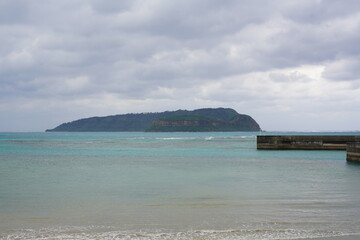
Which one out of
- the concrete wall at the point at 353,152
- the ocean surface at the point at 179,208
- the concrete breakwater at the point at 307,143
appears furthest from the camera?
the concrete breakwater at the point at 307,143

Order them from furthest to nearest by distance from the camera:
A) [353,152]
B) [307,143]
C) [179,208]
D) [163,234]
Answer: [307,143] < [353,152] < [179,208] < [163,234]

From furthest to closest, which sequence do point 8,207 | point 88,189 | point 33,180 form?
point 33,180 → point 88,189 → point 8,207

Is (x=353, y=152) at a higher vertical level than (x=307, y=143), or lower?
lower

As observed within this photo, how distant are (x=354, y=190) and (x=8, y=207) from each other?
45.6ft

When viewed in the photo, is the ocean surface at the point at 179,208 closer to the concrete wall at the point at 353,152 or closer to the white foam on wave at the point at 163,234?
the white foam on wave at the point at 163,234

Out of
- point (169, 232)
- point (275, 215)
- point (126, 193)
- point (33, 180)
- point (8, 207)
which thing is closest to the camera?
point (169, 232)

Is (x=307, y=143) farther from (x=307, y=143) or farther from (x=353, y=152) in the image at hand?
(x=353, y=152)

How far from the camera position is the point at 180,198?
575 inches

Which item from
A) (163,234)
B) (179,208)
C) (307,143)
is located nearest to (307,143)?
(307,143)

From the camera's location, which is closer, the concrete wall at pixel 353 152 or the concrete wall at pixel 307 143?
the concrete wall at pixel 353 152

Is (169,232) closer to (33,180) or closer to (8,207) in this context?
(8,207)

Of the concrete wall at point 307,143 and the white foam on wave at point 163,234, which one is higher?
the concrete wall at point 307,143

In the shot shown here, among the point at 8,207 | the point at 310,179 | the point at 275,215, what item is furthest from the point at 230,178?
the point at 8,207

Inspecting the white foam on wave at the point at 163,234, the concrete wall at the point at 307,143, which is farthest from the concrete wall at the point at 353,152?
the white foam on wave at the point at 163,234
